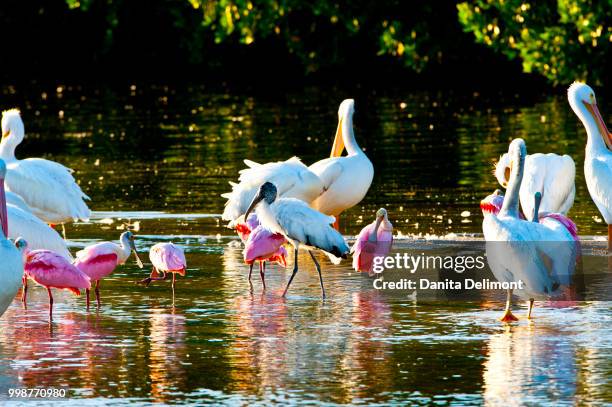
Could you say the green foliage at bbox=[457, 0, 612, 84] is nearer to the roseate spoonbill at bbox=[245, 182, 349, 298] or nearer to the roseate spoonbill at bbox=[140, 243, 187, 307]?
the roseate spoonbill at bbox=[245, 182, 349, 298]

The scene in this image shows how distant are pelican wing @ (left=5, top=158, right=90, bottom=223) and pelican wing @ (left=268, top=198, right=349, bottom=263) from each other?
278 centimetres

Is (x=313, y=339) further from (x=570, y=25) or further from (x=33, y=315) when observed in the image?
(x=570, y=25)

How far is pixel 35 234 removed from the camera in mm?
11250

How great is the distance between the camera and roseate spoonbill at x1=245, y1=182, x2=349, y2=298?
11047mm

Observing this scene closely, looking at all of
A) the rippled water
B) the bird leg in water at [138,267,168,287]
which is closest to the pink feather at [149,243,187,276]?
the rippled water

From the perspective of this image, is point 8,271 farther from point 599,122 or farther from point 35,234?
point 599,122

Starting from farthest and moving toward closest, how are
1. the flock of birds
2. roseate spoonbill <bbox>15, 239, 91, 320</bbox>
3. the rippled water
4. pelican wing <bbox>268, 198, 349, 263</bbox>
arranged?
pelican wing <bbox>268, 198, 349, 263</bbox> → roseate spoonbill <bbox>15, 239, 91, 320</bbox> → the flock of birds → the rippled water

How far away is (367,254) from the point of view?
11.7 meters

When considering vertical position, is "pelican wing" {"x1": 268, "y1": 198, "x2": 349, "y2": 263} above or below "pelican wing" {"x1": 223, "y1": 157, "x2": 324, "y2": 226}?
below

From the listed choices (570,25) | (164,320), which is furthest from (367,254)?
(570,25)

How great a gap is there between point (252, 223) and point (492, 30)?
21855 mm

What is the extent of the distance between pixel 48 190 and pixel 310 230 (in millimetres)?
3215

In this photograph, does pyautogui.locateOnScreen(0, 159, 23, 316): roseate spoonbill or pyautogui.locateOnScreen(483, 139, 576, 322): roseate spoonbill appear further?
pyautogui.locateOnScreen(483, 139, 576, 322): roseate spoonbill

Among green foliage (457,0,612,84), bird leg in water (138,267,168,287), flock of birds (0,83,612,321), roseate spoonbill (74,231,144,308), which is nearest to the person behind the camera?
flock of birds (0,83,612,321)
